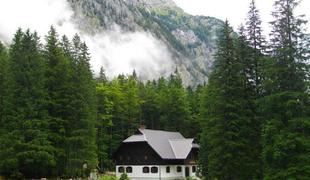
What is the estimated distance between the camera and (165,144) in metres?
58.3

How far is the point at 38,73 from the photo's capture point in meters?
39.5

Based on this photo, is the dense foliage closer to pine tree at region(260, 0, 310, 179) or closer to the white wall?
pine tree at region(260, 0, 310, 179)

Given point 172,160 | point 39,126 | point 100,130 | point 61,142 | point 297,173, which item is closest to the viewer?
point 297,173

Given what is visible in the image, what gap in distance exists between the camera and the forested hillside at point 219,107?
25281 millimetres

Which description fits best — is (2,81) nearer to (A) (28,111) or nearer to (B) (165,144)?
(A) (28,111)

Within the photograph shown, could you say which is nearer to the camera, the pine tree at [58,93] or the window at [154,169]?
the pine tree at [58,93]

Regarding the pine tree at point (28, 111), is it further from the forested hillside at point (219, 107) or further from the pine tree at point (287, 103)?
the pine tree at point (287, 103)

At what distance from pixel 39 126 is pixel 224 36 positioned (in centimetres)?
1887

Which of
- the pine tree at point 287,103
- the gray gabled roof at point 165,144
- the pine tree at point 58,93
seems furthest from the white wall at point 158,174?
the pine tree at point 287,103

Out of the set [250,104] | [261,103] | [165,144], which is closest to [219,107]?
[250,104]

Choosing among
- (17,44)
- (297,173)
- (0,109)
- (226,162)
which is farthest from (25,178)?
(297,173)

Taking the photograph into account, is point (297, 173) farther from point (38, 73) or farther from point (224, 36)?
point (38, 73)

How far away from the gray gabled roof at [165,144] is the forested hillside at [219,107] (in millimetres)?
11846

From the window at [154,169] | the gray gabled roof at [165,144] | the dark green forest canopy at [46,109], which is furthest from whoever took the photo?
the gray gabled roof at [165,144]
